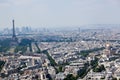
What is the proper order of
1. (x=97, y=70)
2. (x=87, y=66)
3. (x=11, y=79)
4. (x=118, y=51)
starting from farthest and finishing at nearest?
(x=118, y=51) → (x=87, y=66) → (x=97, y=70) → (x=11, y=79)

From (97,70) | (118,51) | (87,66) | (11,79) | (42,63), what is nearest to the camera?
(11,79)

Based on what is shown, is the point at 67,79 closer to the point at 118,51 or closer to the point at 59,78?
the point at 59,78

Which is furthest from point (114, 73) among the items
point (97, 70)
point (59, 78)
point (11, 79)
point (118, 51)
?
point (118, 51)

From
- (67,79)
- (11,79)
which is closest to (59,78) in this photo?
(67,79)

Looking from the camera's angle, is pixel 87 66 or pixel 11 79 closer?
A: pixel 11 79

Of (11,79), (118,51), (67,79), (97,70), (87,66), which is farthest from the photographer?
(118,51)

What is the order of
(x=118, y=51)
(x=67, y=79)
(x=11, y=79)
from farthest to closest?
1. (x=118, y=51)
2. (x=11, y=79)
3. (x=67, y=79)

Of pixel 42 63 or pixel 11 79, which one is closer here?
pixel 11 79

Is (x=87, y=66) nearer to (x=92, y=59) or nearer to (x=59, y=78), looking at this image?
(x=92, y=59)

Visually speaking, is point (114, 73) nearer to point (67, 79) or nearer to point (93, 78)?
point (93, 78)
